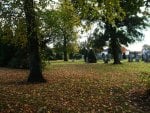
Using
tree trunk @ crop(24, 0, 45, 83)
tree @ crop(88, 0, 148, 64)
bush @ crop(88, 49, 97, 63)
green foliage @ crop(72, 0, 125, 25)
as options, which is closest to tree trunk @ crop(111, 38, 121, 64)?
tree @ crop(88, 0, 148, 64)

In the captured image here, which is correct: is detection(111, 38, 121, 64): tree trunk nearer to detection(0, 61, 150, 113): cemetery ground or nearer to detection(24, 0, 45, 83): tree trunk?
detection(24, 0, 45, 83): tree trunk

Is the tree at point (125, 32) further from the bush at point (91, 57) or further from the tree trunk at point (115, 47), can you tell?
the bush at point (91, 57)

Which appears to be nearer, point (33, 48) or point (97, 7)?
point (97, 7)

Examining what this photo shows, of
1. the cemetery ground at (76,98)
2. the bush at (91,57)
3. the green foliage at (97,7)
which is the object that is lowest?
the cemetery ground at (76,98)

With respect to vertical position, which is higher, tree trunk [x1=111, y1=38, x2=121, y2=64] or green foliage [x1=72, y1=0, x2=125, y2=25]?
green foliage [x1=72, y1=0, x2=125, y2=25]

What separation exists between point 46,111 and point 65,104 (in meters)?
1.41

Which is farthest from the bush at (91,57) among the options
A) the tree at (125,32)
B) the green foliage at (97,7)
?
the green foliage at (97,7)

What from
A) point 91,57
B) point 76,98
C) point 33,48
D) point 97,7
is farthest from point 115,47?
point 76,98

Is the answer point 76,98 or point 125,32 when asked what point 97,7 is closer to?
point 76,98

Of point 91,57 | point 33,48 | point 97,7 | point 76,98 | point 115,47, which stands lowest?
point 76,98

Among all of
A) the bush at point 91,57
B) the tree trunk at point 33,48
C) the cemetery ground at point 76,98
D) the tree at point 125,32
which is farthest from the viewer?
the bush at point 91,57

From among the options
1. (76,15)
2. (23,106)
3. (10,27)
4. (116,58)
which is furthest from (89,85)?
(116,58)

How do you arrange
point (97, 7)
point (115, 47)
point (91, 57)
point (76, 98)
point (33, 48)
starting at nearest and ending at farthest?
point (76, 98) < point (97, 7) < point (33, 48) < point (115, 47) < point (91, 57)

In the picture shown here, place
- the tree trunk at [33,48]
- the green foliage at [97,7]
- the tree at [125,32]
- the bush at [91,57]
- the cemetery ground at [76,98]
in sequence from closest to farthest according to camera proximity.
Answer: the cemetery ground at [76,98], the green foliage at [97,7], the tree trunk at [33,48], the tree at [125,32], the bush at [91,57]
